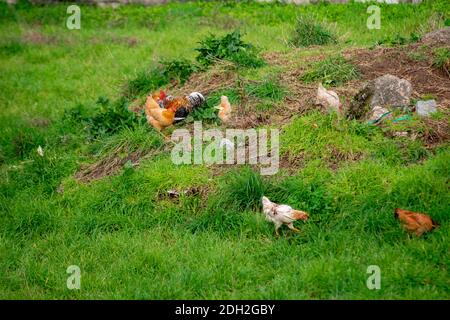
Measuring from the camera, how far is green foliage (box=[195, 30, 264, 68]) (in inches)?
323

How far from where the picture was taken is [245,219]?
5.74 metres

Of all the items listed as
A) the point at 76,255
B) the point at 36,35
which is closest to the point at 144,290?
the point at 76,255

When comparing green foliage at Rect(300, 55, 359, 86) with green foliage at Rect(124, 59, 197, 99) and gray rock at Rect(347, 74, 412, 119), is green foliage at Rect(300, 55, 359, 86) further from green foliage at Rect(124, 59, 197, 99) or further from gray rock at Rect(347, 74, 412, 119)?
green foliage at Rect(124, 59, 197, 99)

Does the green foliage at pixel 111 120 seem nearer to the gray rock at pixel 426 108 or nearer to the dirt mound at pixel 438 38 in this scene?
the gray rock at pixel 426 108

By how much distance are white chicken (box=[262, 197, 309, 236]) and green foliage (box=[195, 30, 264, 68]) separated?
3065 millimetres

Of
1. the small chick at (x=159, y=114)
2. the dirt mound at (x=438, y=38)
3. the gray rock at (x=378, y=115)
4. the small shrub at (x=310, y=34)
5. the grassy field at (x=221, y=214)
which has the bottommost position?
the grassy field at (x=221, y=214)

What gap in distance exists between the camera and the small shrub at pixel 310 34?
9.05m

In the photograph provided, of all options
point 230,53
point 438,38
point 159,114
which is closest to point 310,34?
point 230,53

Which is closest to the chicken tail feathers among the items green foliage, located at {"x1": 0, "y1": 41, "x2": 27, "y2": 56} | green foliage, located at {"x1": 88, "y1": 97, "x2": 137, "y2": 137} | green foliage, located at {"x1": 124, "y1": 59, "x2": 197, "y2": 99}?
green foliage, located at {"x1": 88, "y1": 97, "x2": 137, "y2": 137}

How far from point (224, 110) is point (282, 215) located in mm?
1958

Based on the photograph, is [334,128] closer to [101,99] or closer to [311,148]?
[311,148]

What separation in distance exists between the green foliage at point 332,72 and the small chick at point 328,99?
0.72 m

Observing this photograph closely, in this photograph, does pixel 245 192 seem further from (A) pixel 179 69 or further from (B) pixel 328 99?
(A) pixel 179 69

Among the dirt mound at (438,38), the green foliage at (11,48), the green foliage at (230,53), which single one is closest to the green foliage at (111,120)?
the green foliage at (230,53)
